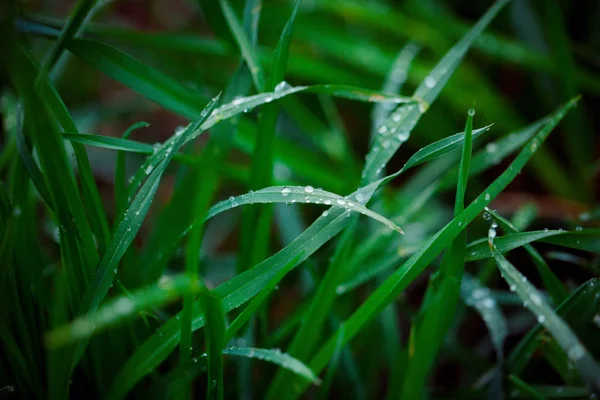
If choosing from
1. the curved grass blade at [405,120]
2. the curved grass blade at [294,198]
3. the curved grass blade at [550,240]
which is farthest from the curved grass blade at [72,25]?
the curved grass blade at [550,240]

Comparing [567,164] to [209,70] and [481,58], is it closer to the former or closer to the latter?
[481,58]

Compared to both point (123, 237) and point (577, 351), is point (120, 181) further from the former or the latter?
point (577, 351)

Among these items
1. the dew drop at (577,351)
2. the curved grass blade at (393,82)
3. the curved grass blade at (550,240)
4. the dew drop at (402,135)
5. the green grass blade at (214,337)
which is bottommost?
the dew drop at (577,351)

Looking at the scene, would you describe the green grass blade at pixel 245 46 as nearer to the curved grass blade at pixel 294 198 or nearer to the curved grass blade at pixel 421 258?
the curved grass blade at pixel 294 198

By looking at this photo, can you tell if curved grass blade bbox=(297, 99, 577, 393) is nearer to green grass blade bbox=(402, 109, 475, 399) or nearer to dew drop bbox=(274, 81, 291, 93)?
green grass blade bbox=(402, 109, 475, 399)

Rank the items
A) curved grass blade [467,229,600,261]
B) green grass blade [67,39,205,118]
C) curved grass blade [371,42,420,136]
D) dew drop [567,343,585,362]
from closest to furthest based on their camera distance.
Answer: dew drop [567,343,585,362]
curved grass blade [467,229,600,261]
green grass blade [67,39,205,118]
curved grass blade [371,42,420,136]

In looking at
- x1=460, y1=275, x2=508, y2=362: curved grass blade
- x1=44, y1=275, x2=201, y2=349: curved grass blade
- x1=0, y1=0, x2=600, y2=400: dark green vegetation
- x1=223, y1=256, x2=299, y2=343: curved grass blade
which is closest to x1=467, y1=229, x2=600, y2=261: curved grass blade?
x1=0, y1=0, x2=600, y2=400: dark green vegetation
